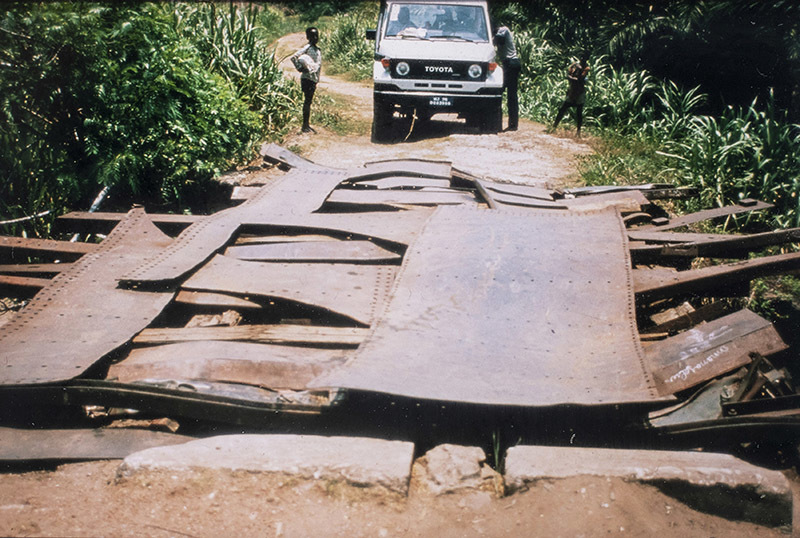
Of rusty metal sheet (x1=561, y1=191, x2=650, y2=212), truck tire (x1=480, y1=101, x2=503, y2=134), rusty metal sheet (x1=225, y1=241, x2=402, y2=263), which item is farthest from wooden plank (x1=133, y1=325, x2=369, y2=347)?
truck tire (x1=480, y1=101, x2=503, y2=134)

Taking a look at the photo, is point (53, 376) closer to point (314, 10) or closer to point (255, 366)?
point (255, 366)

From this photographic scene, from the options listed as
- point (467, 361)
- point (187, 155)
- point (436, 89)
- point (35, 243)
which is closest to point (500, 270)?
point (467, 361)

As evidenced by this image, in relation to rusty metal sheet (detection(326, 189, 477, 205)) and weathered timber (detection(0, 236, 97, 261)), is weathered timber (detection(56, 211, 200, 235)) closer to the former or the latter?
weathered timber (detection(0, 236, 97, 261))

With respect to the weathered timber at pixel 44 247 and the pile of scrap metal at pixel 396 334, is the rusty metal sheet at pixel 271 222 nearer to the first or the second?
the pile of scrap metal at pixel 396 334

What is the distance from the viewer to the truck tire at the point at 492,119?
9.37 metres

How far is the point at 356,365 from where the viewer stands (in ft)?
8.21

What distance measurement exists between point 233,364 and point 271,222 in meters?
1.60

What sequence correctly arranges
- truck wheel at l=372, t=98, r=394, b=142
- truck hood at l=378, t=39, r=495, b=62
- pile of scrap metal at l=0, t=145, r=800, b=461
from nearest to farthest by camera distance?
pile of scrap metal at l=0, t=145, r=800, b=461 → truck hood at l=378, t=39, r=495, b=62 → truck wheel at l=372, t=98, r=394, b=142

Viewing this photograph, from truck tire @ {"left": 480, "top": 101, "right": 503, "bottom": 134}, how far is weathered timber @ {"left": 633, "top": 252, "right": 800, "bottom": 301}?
20.6ft

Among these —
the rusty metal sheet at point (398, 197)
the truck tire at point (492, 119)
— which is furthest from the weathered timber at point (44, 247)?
the truck tire at point (492, 119)

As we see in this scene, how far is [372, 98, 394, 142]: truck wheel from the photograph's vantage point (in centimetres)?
927

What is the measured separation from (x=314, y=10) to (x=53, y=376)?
103ft

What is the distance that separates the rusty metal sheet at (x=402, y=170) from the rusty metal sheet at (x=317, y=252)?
147 centimetres

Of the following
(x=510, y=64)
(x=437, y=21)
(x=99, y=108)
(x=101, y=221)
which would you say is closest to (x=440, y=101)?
(x=437, y=21)
